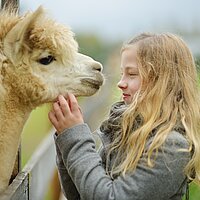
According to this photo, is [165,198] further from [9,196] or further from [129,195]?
[9,196]

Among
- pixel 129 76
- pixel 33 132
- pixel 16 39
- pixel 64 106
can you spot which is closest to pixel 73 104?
pixel 64 106

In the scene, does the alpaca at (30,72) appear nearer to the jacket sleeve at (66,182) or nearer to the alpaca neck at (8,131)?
the alpaca neck at (8,131)

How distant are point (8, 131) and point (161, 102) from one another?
1.41 ft

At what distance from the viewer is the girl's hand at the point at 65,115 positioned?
1.36 meters

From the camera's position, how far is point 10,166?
1.57 meters

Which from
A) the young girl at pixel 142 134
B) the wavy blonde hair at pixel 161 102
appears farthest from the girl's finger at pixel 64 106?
the wavy blonde hair at pixel 161 102

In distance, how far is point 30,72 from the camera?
1521mm

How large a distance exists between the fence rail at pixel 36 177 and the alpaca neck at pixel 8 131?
0.16ft

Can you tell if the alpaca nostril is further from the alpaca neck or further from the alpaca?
the alpaca neck

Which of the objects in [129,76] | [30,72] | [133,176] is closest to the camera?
[133,176]

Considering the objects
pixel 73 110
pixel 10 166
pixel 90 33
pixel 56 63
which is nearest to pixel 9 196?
pixel 10 166

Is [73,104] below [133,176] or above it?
above

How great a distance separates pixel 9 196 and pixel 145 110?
395 millimetres

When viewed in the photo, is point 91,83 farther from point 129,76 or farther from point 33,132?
point 33,132
